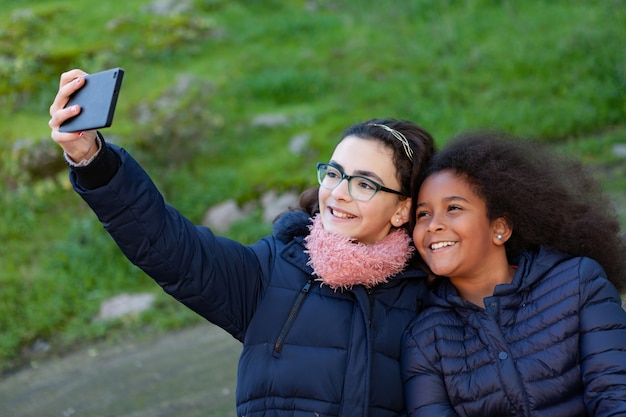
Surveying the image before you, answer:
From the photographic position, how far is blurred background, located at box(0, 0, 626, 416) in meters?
6.08

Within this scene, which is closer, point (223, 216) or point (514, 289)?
point (514, 289)

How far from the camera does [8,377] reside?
5191 millimetres

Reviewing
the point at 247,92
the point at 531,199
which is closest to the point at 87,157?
the point at 531,199

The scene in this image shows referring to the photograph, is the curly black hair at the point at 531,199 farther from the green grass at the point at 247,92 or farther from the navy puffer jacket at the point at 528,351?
the green grass at the point at 247,92

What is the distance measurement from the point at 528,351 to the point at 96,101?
1.51 meters

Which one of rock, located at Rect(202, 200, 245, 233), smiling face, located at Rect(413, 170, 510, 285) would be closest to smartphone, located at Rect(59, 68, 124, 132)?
smiling face, located at Rect(413, 170, 510, 285)

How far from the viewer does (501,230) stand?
2887mm

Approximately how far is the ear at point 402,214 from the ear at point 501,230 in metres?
0.31

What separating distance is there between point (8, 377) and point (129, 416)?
3.98ft

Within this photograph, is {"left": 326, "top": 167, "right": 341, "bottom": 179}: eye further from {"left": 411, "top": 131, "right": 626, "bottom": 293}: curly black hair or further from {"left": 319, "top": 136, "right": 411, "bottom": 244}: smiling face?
{"left": 411, "top": 131, "right": 626, "bottom": 293}: curly black hair

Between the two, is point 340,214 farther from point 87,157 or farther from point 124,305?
point 124,305

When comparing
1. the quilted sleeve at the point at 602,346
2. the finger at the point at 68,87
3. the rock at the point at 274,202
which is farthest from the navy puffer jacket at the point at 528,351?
the rock at the point at 274,202

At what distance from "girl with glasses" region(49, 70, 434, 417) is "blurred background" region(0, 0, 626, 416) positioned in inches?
73.5

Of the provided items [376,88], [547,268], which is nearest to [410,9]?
[376,88]
